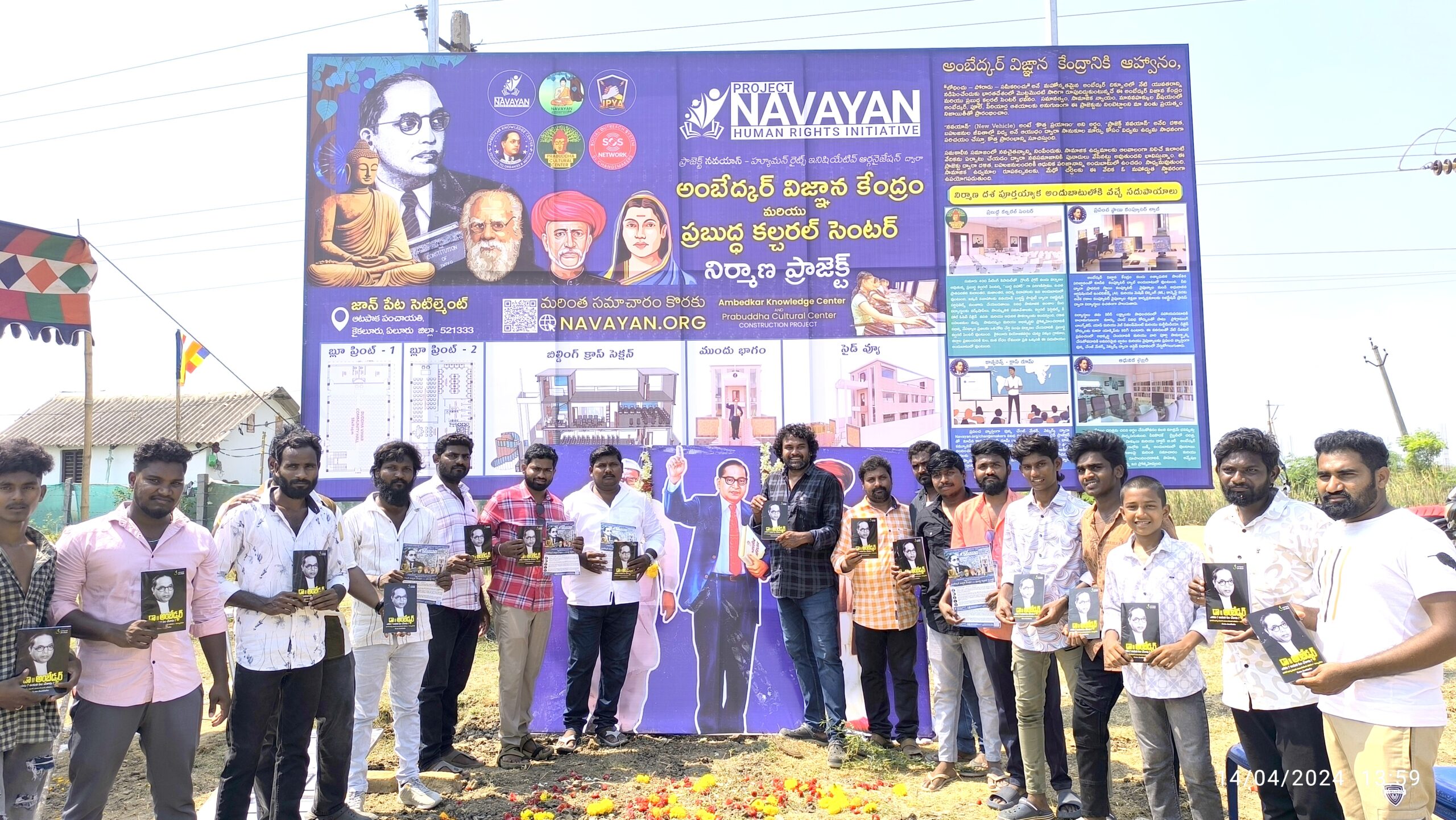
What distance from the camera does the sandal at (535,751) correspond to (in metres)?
5.97

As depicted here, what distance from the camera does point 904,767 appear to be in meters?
5.78

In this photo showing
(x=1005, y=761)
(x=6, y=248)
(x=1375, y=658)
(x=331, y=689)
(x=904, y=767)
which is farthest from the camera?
(x=6, y=248)

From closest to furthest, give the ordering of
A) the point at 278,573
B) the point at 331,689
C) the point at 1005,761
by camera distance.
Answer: the point at 278,573 < the point at 331,689 < the point at 1005,761

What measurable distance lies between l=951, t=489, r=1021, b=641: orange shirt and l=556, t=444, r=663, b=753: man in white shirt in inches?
81.0

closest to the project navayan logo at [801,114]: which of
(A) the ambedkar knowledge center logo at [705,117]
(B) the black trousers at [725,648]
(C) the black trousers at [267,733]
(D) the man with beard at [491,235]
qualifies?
(A) the ambedkar knowledge center logo at [705,117]

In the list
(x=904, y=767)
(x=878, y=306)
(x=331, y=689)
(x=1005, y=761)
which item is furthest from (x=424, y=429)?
(x=1005, y=761)

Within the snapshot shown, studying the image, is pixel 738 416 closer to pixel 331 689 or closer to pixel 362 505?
pixel 362 505

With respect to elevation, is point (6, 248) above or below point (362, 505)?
above

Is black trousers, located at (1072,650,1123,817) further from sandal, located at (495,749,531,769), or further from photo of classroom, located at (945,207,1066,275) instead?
photo of classroom, located at (945,207,1066,275)

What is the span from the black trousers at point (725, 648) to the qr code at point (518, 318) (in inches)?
104

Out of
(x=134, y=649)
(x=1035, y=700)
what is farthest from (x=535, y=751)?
(x=1035, y=700)

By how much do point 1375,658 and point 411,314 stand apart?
22.6 feet

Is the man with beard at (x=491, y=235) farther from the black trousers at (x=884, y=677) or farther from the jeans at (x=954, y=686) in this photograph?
the jeans at (x=954, y=686)

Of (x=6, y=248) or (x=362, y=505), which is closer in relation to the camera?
(x=362, y=505)
